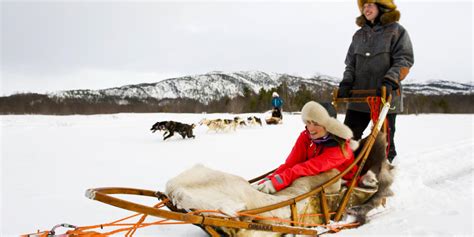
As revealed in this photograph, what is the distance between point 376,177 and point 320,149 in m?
0.55

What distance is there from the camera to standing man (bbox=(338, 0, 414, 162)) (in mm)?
2838

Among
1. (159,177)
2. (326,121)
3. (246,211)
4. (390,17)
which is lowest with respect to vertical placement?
(159,177)

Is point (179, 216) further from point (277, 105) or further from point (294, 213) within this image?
point (277, 105)

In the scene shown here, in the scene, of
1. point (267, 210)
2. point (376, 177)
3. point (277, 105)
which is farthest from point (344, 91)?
point (277, 105)

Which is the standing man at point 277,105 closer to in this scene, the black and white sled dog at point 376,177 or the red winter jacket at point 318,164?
the black and white sled dog at point 376,177

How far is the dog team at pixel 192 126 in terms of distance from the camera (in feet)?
26.6

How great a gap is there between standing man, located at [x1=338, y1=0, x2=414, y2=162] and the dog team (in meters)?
5.57

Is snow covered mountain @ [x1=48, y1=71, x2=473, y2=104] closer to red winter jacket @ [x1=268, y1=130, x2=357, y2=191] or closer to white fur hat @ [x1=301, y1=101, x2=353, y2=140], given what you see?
red winter jacket @ [x1=268, y1=130, x2=357, y2=191]

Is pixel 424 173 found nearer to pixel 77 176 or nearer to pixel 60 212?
pixel 60 212

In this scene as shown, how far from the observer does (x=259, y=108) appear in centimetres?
3884

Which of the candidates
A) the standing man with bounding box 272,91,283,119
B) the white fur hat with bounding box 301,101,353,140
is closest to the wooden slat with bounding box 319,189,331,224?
the white fur hat with bounding box 301,101,353,140

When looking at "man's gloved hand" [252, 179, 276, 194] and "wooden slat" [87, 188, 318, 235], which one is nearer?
"wooden slat" [87, 188, 318, 235]

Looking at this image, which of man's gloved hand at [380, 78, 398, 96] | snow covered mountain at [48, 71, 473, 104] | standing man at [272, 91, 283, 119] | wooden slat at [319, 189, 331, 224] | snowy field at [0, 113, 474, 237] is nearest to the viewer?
wooden slat at [319, 189, 331, 224]

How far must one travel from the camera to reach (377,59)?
3.00m
